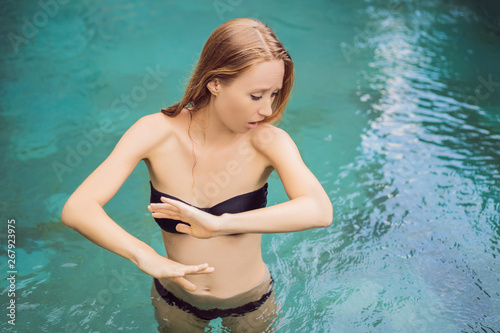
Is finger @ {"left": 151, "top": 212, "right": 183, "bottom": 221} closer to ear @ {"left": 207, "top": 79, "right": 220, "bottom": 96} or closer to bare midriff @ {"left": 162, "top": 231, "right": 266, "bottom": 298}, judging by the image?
bare midriff @ {"left": 162, "top": 231, "right": 266, "bottom": 298}

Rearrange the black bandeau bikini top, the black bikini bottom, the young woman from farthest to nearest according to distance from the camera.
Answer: the black bikini bottom, the black bandeau bikini top, the young woman

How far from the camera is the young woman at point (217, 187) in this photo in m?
1.92

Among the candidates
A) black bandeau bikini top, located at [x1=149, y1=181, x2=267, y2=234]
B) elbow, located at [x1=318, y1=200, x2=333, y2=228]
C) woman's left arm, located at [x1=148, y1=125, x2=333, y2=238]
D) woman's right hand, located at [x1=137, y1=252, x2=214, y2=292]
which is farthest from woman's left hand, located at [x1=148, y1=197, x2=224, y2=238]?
elbow, located at [x1=318, y1=200, x2=333, y2=228]

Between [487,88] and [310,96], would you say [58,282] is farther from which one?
[487,88]

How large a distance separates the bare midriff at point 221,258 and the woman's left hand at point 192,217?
34cm

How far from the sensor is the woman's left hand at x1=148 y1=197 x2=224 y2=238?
1822 millimetres

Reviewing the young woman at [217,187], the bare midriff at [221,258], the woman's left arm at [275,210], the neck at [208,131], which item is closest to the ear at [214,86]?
the young woman at [217,187]

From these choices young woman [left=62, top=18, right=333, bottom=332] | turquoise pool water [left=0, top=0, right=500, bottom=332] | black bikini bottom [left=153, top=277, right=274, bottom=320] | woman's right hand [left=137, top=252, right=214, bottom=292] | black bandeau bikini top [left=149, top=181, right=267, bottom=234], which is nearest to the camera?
woman's right hand [left=137, top=252, right=214, bottom=292]

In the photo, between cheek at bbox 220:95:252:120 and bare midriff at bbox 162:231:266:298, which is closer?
cheek at bbox 220:95:252:120

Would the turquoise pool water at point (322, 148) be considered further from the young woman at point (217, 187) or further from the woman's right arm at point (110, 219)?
the woman's right arm at point (110, 219)

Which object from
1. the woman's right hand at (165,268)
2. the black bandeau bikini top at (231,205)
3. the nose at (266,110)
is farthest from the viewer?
the black bandeau bikini top at (231,205)

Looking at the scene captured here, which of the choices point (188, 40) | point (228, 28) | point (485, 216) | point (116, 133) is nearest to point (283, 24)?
point (188, 40)

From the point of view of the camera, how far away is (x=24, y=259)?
12.0 feet

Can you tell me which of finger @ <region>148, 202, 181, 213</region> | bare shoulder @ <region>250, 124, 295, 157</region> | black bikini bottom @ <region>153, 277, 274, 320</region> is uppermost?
bare shoulder @ <region>250, 124, 295, 157</region>
